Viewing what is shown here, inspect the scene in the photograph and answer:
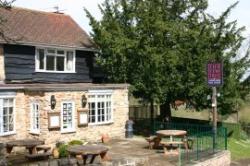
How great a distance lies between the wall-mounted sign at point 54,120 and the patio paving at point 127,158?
239 centimetres

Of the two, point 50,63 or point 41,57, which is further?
point 50,63

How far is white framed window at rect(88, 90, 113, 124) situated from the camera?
25.7m

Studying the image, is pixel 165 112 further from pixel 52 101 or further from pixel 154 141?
pixel 52 101

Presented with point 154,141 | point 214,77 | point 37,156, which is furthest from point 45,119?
point 214,77

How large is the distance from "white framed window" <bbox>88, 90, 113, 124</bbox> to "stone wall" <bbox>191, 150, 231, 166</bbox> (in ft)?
23.9

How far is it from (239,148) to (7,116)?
14226 millimetres

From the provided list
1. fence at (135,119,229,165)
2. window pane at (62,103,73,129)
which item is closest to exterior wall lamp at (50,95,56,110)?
window pane at (62,103,73,129)

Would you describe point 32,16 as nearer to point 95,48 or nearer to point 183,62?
point 95,48

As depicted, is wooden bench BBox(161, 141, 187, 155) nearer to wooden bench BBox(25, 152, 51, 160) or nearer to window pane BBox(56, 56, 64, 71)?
wooden bench BBox(25, 152, 51, 160)

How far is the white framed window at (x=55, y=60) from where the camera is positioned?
1112 inches

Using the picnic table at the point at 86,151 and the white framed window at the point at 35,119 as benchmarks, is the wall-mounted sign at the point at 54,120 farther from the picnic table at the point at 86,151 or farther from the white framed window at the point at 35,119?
the picnic table at the point at 86,151

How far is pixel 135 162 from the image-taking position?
18828 mm

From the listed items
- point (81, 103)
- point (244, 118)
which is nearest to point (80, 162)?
point (81, 103)

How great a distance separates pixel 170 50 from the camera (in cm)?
2762
